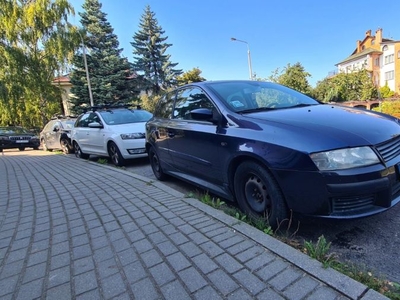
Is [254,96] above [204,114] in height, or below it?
above

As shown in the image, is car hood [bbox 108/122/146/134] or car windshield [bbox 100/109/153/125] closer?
car hood [bbox 108/122/146/134]

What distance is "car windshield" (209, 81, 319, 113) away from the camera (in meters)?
3.10

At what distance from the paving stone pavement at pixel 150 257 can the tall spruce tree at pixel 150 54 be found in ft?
103

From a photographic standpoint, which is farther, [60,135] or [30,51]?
[30,51]

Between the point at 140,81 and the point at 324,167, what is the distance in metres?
32.7

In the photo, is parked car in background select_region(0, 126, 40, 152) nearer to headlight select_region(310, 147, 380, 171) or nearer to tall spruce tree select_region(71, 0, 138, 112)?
tall spruce tree select_region(71, 0, 138, 112)

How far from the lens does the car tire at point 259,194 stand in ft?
7.80

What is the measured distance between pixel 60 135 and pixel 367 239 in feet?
38.2

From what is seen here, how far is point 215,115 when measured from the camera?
3016 millimetres

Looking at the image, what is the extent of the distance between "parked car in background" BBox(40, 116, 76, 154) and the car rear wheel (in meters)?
4.38

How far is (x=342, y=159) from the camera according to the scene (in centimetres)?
208

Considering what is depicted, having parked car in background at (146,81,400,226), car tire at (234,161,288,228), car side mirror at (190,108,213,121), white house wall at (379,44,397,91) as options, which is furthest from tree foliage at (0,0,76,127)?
white house wall at (379,44,397,91)

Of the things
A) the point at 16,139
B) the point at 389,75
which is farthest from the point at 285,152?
the point at 389,75

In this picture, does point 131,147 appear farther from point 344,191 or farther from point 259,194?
point 344,191
